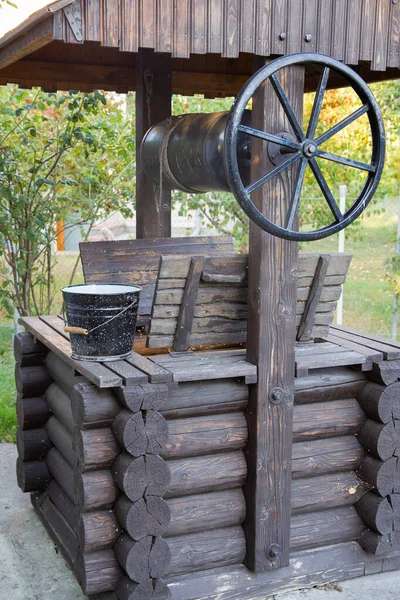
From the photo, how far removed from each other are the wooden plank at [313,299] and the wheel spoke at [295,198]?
1.68 feet

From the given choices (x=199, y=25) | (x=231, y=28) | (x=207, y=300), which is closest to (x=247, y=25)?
(x=231, y=28)

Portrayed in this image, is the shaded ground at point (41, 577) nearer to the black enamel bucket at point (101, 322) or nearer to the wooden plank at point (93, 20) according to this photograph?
the black enamel bucket at point (101, 322)

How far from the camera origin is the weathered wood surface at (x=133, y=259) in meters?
4.29

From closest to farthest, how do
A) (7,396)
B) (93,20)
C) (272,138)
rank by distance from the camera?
(93,20) < (272,138) < (7,396)

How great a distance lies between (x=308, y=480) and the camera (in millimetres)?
4180

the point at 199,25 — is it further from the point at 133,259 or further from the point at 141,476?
the point at 141,476

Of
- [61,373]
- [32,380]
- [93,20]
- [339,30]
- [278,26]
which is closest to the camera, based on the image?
[93,20]

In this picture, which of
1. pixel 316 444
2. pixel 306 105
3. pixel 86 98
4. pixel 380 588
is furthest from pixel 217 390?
pixel 306 105

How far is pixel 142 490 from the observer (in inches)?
142

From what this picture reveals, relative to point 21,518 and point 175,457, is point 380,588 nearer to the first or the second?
point 175,457

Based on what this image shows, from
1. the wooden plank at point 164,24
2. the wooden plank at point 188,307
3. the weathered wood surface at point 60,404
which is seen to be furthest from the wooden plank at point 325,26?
the weathered wood surface at point 60,404

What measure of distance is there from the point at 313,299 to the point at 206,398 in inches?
30.7

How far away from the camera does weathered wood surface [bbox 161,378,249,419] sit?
3822mm

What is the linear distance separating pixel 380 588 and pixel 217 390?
1.38 meters
